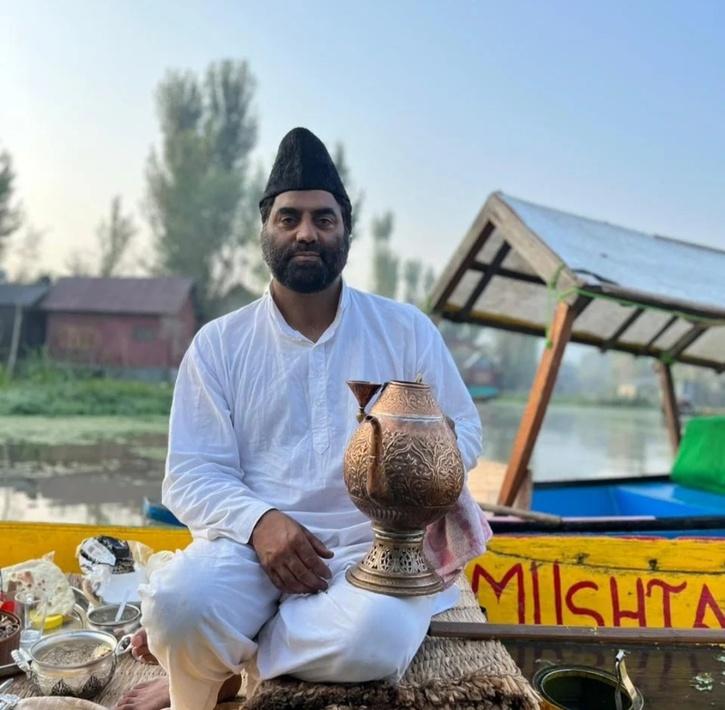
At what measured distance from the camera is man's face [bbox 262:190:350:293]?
2.33 m

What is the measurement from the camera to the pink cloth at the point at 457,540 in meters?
2.07

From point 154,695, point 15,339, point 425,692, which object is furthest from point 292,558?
point 15,339

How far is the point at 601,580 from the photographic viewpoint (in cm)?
329

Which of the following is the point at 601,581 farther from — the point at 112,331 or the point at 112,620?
the point at 112,331

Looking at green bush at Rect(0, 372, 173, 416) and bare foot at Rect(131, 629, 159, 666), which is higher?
bare foot at Rect(131, 629, 159, 666)

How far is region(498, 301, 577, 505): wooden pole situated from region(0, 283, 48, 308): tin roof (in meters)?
25.7

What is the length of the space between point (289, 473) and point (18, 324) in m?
27.0

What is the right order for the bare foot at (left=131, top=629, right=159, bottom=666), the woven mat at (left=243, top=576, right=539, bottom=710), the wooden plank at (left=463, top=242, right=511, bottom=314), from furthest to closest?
1. the wooden plank at (left=463, top=242, right=511, bottom=314)
2. the bare foot at (left=131, top=629, right=159, bottom=666)
3. the woven mat at (left=243, top=576, right=539, bottom=710)

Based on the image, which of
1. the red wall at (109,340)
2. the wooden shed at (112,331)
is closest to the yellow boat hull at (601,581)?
the red wall at (109,340)

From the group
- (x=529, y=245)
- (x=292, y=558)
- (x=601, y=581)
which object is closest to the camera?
(x=292, y=558)

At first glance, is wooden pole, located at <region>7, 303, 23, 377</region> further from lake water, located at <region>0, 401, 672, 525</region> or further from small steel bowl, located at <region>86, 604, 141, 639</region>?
small steel bowl, located at <region>86, 604, 141, 639</region>

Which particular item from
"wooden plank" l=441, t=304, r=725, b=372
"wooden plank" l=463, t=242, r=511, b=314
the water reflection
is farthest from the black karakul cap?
the water reflection

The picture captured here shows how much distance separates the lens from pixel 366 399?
6.33ft

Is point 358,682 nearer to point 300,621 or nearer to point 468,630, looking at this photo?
point 300,621
